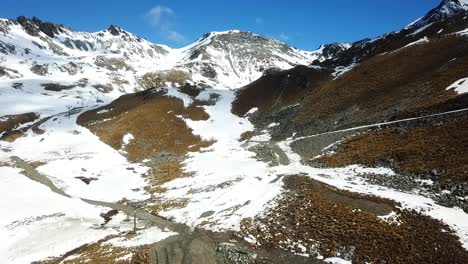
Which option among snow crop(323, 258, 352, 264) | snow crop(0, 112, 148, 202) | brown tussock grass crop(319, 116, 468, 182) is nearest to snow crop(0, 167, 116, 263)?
snow crop(0, 112, 148, 202)

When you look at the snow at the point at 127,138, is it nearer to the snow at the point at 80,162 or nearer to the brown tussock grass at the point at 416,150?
the snow at the point at 80,162

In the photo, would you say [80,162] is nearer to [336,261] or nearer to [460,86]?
[336,261]

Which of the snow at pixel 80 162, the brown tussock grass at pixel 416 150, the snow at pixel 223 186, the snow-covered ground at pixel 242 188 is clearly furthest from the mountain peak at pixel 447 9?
the snow at pixel 80 162

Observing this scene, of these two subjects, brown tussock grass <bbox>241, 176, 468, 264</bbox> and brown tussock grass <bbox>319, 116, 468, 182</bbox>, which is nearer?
brown tussock grass <bbox>241, 176, 468, 264</bbox>

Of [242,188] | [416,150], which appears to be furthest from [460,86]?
[242,188]

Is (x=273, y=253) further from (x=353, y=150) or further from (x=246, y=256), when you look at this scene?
(x=353, y=150)

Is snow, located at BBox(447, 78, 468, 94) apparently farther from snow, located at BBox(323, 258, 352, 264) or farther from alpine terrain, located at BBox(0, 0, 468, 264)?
snow, located at BBox(323, 258, 352, 264)
